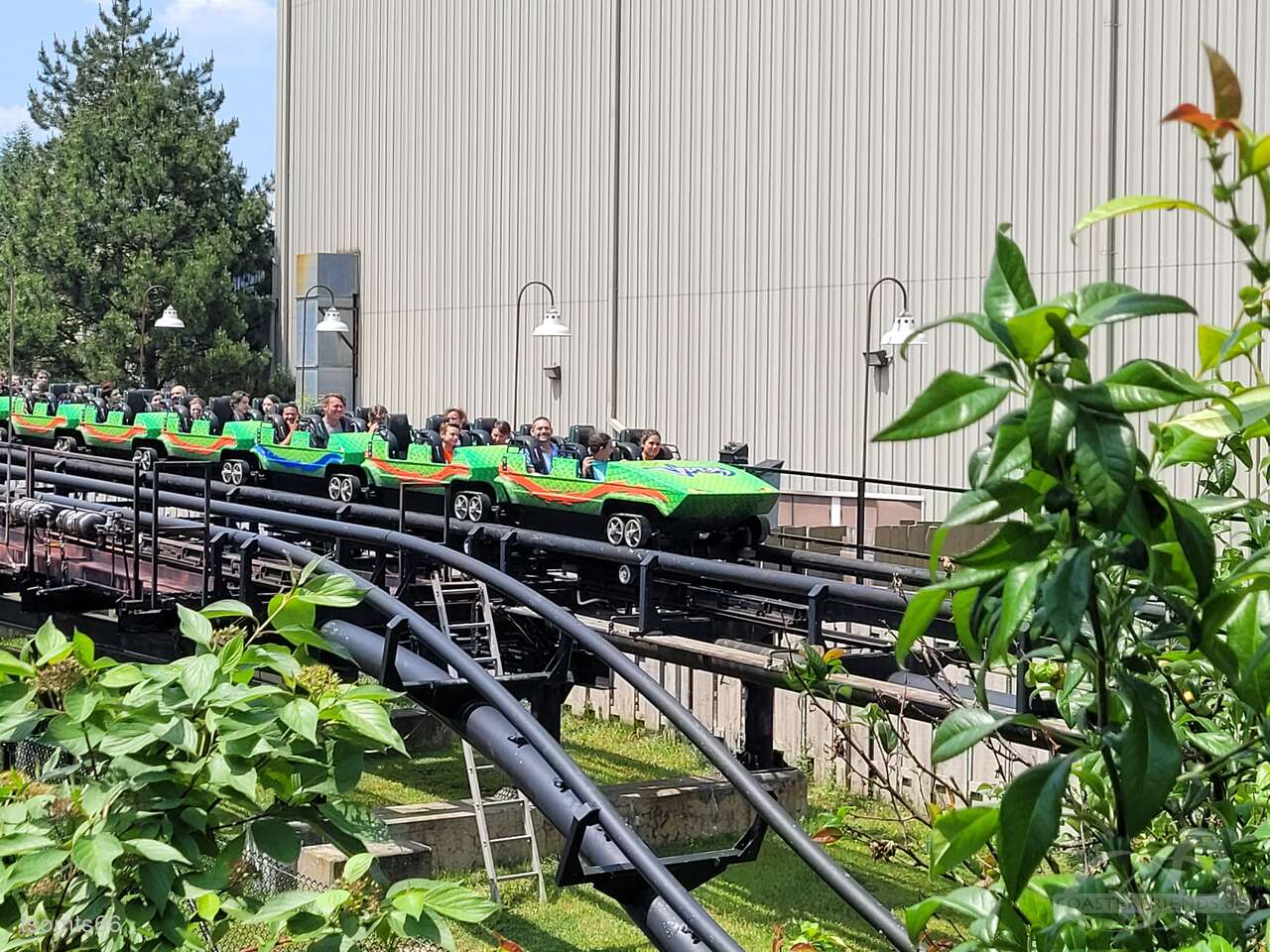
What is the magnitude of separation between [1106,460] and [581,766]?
12.9 m

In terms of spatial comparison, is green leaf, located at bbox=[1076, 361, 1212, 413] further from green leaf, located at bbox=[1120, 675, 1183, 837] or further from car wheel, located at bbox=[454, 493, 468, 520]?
car wheel, located at bbox=[454, 493, 468, 520]

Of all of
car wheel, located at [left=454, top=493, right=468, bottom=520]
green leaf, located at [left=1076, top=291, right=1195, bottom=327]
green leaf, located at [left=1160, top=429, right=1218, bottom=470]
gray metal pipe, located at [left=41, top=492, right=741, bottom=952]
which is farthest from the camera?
car wheel, located at [left=454, top=493, right=468, bottom=520]

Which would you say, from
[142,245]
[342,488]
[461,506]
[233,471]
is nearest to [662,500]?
[461,506]

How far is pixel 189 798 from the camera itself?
87.7 inches

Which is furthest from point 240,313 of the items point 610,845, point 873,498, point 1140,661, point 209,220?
point 1140,661

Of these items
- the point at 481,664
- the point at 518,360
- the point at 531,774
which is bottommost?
the point at 481,664

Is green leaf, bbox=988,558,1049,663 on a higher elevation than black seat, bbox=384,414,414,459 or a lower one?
higher

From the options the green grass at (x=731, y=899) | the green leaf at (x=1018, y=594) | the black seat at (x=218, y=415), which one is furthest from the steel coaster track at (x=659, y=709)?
the black seat at (x=218, y=415)

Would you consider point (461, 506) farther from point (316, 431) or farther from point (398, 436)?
point (316, 431)

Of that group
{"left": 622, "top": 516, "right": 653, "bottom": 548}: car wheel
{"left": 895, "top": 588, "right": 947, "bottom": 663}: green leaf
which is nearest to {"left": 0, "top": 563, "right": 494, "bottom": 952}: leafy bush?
{"left": 895, "top": 588, "right": 947, "bottom": 663}: green leaf

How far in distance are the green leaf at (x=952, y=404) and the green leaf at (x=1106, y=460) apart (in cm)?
7

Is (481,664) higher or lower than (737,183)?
lower

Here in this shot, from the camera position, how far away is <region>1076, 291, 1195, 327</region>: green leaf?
1169 mm

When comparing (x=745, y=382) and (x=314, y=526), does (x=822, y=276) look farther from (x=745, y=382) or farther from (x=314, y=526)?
(x=314, y=526)
